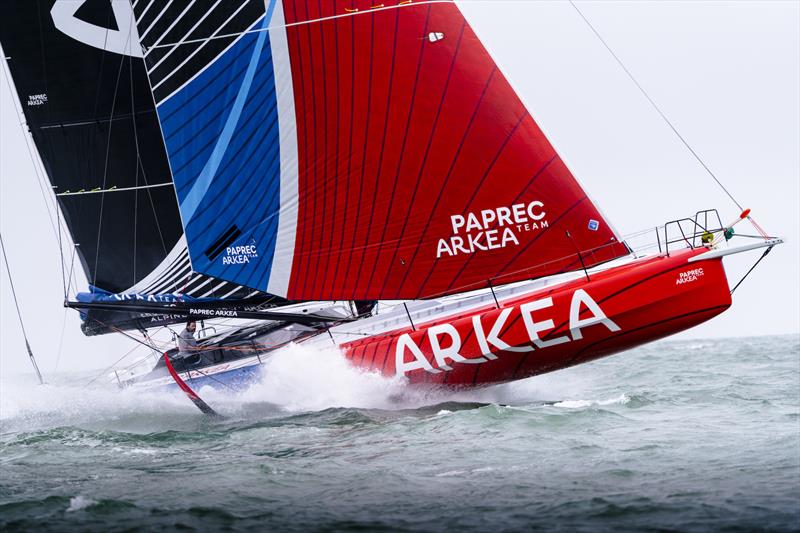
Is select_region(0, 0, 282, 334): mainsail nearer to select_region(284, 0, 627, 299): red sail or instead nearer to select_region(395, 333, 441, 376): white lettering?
select_region(284, 0, 627, 299): red sail

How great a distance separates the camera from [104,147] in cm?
1532

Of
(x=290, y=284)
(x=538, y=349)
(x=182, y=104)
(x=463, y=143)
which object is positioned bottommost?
(x=538, y=349)

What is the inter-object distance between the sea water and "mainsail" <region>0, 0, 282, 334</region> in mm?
1856

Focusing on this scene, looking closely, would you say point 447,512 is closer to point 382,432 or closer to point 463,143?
point 382,432

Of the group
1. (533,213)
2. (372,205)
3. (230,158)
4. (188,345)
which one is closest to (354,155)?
(372,205)

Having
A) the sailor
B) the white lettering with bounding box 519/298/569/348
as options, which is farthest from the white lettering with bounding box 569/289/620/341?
the sailor

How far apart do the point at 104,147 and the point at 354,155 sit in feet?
16.5

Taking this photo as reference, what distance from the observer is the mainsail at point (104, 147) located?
15.0 meters

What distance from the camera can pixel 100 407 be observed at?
1419 cm

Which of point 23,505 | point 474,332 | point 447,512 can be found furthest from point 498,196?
point 23,505

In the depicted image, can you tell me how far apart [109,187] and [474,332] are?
6.96m

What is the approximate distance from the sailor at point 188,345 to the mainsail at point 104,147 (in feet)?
0.73

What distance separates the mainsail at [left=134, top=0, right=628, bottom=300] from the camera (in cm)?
1160

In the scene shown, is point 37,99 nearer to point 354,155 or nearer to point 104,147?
point 104,147
